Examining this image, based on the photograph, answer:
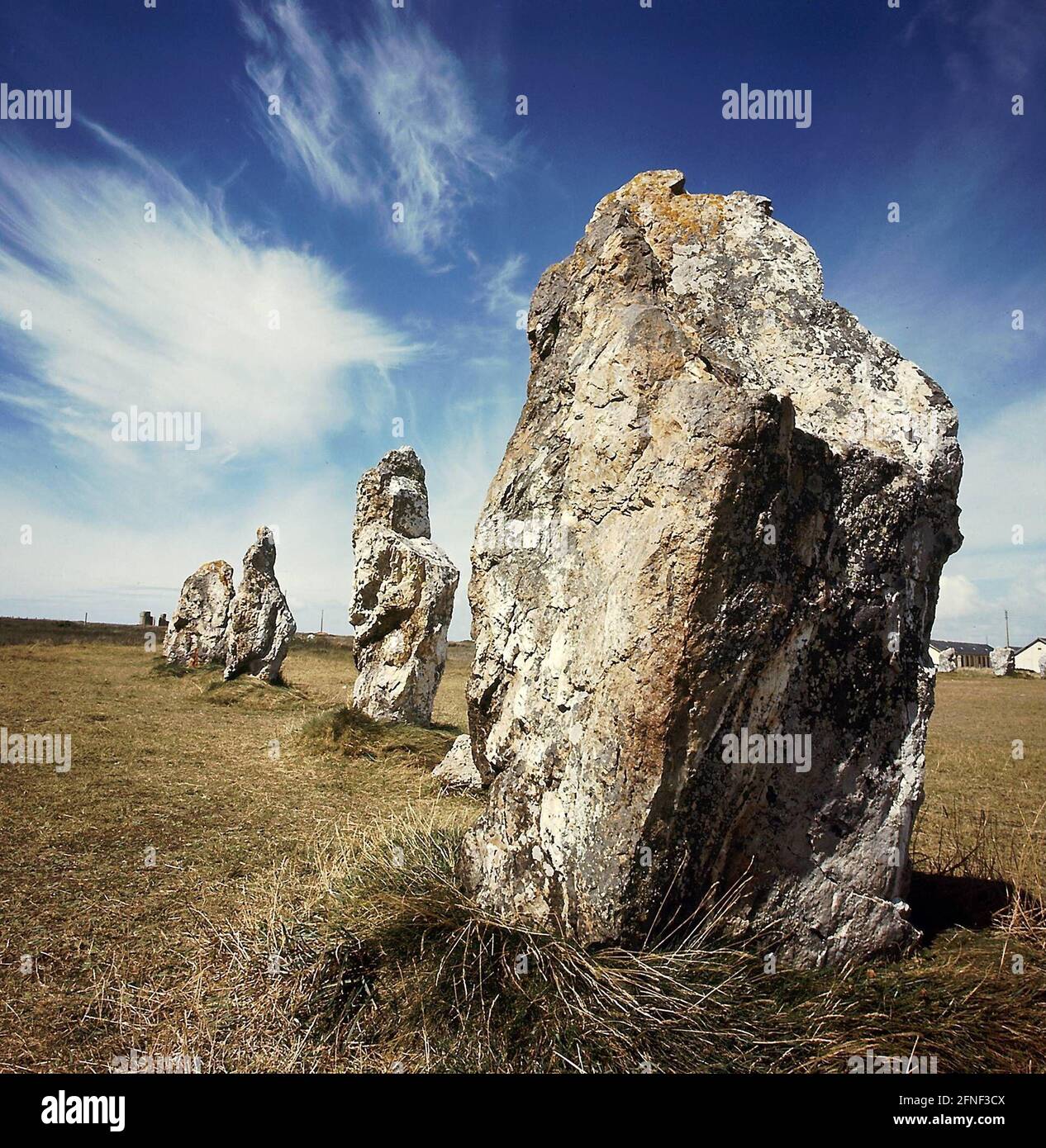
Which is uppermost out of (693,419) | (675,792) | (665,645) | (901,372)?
(901,372)

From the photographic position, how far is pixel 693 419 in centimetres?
315

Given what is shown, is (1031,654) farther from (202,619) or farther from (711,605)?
(711,605)

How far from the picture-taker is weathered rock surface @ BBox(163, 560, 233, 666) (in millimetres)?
19438

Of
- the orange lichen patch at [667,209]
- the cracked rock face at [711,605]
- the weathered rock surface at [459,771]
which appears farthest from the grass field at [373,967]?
the orange lichen patch at [667,209]

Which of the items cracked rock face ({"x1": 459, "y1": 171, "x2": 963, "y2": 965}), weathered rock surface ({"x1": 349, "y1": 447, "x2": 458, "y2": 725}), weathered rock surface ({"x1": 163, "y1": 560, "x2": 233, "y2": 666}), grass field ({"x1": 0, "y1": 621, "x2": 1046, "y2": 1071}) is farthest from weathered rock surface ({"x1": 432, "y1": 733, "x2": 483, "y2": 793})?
weathered rock surface ({"x1": 163, "y1": 560, "x2": 233, "y2": 666})

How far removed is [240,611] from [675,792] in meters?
16.3

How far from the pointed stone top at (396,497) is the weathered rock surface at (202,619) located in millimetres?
9324

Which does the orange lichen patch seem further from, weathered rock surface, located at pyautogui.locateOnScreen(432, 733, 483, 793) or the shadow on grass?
weathered rock surface, located at pyautogui.locateOnScreen(432, 733, 483, 793)

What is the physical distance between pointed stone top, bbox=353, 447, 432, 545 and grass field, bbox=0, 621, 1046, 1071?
210 inches

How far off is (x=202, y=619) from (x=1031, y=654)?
72.9 meters

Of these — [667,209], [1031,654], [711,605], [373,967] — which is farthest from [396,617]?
[1031,654]
